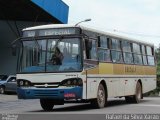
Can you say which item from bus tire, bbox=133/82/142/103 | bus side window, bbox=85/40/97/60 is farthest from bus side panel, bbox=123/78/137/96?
bus side window, bbox=85/40/97/60

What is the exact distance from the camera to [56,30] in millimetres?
19953

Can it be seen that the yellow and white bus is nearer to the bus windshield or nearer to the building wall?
the bus windshield

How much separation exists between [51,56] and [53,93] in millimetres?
1304

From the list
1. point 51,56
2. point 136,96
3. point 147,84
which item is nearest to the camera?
point 51,56

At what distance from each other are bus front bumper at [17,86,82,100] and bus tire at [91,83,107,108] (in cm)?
185

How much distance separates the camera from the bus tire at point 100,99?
68.2ft

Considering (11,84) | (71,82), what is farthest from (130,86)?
(11,84)

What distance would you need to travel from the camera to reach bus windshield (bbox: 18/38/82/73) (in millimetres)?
19266

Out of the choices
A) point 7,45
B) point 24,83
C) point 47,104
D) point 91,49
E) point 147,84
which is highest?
point 7,45

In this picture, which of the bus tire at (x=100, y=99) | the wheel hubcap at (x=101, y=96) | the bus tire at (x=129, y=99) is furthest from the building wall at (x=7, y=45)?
the wheel hubcap at (x=101, y=96)

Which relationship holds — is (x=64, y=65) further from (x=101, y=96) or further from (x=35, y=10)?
(x=35, y=10)

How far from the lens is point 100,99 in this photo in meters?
21.1

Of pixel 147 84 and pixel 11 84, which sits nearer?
pixel 147 84

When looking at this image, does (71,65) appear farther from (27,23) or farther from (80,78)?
(27,23)
